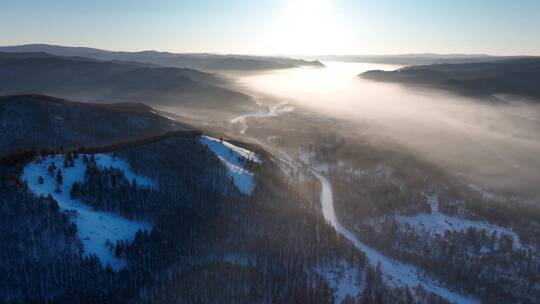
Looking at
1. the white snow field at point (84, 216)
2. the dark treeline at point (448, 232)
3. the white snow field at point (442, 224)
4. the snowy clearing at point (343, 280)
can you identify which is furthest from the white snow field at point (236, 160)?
the white snow field at point (442, 224)

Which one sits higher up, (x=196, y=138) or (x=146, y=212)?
(x=196, y=138)

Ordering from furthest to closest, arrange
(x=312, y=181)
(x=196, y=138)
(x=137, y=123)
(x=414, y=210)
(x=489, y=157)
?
(x=489, y=157)
(x=137, y=123)
(x=312, y=181)
(x=414, y=210)
(x=196, y=138)

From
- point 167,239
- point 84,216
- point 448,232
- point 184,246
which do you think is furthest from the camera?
point 448,232

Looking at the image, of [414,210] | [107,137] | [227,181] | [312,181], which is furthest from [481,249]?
[107,137]

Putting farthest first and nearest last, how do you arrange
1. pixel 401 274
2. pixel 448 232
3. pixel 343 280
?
1. pixel 448 232
2. pixel 401 274
3. pixel 343 280

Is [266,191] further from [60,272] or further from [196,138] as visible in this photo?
[60,272]

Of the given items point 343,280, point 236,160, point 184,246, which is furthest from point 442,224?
point 184,246

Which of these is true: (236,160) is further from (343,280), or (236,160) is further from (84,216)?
(84,216)
